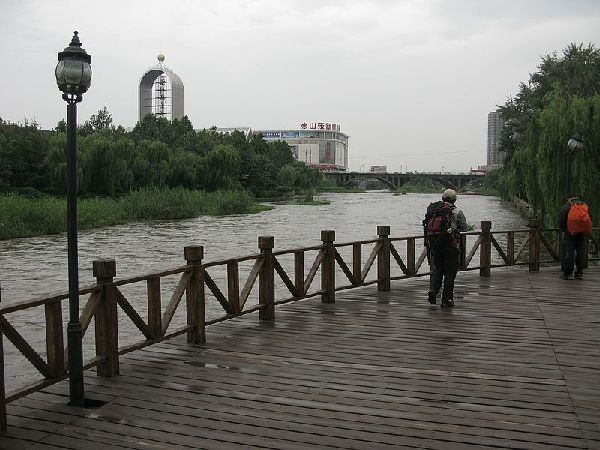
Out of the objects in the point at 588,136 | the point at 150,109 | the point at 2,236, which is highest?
the point at 150,109

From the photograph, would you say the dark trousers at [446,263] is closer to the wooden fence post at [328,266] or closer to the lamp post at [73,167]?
the wooden fence post at [328,266]

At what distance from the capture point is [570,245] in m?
12.6

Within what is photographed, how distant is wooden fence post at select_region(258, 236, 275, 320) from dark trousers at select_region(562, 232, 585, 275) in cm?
650

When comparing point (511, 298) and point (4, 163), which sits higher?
point (4, 163)

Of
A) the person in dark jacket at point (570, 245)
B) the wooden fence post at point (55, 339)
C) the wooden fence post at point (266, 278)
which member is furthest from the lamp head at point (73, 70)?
the person in dark jacket at point (570, 245)

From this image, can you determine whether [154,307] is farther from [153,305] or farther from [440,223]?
[440,223]

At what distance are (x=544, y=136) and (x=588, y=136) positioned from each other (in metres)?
1.63

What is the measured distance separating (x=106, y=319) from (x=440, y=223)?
502 cm

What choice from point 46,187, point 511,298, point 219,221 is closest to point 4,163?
point 46,187

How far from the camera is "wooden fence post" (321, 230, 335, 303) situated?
9.88 metres

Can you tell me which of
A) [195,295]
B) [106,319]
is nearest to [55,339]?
[106,319]

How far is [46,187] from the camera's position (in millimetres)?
48719

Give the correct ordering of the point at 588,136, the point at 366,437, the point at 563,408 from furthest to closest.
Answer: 1. the point at 588,136
2. the point at 563,408
3. the point at 366,437

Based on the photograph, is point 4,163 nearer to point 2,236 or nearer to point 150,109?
point 2,236
